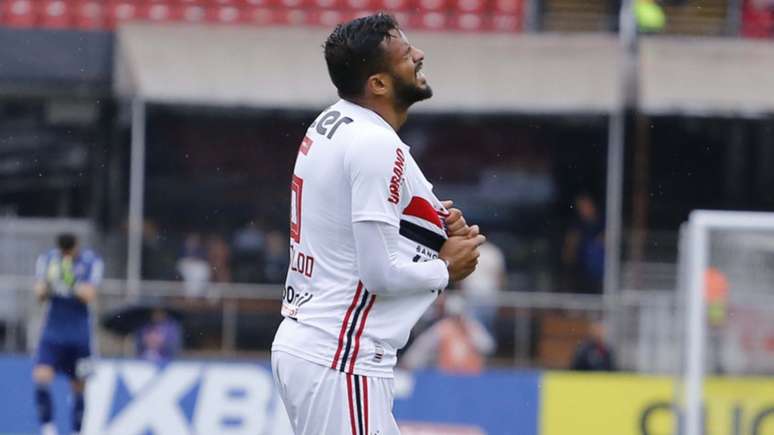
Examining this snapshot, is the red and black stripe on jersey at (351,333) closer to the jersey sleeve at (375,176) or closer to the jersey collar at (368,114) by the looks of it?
the jersey sleeve at (375,176)

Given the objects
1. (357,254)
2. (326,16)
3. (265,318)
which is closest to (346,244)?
(357,254)

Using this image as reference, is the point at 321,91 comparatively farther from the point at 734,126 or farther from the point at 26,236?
the point at 734,126

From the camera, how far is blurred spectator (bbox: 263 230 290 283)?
1375 centimetres

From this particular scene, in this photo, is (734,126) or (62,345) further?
(734,126)

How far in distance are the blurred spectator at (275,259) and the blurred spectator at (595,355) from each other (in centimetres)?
271

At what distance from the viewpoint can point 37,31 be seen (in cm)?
1422

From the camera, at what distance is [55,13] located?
49.3 feet

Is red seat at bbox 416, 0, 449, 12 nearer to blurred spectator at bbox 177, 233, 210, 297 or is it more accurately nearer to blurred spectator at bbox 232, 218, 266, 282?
blurred spectator at bbox 232, 218, 266, 282

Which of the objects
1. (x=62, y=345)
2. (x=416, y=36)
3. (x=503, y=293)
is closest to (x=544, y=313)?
(x=503, y=293)

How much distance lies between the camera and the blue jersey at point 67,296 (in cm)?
1112

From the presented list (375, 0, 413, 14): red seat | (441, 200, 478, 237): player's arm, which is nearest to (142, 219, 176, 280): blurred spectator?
(375, 0, 413, 14): red seat

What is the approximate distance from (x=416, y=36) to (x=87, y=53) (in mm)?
2988

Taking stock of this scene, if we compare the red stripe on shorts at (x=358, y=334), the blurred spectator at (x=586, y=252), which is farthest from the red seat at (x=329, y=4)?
the red stripe on shorts at (x=358, y=334)

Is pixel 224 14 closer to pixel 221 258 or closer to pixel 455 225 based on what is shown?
pixel 221 258
